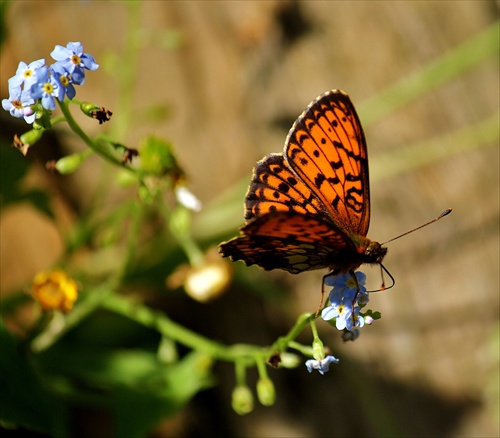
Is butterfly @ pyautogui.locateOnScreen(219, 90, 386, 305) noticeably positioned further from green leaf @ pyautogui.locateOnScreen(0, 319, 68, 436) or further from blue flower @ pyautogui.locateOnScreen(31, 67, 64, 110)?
green leaf @ pyautogui.locateOnScreen(0, 319, 68, 436)

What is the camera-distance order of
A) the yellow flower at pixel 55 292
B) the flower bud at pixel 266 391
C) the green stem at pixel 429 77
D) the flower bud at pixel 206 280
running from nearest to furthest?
the flower bud at pixel 266 391, the yellow flower at pixel 55 292, the flower bud at pixel 206 280, the green stem at pixel 429 77

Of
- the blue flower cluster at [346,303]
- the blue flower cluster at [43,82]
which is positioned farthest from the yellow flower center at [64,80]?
the blue flower cluster at [346,303]

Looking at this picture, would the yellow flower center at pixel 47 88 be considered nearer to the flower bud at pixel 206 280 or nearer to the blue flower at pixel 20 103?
the blue flower at pixel 20 103

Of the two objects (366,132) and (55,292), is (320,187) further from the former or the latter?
(366,132)

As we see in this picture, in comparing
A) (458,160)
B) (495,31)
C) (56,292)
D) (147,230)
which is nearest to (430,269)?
(458,160)

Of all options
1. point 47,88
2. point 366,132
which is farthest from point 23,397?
point 366,132

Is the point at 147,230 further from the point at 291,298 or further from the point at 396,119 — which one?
the point at 396,119
